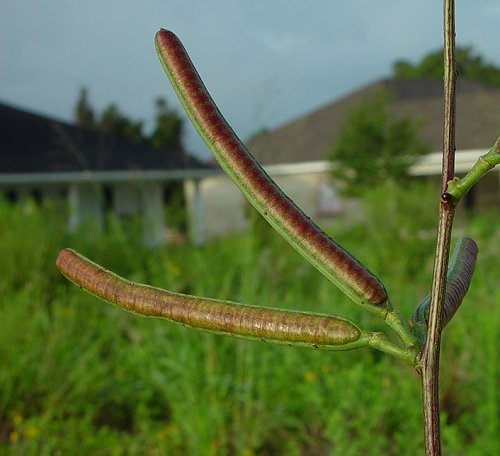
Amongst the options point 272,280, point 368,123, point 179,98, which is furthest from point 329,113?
point 179,98

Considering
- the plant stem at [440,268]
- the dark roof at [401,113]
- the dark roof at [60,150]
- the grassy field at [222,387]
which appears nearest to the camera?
the plant stem at [440,268]

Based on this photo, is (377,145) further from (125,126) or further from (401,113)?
(125,126)

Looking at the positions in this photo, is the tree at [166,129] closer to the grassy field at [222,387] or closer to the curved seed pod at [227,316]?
the grassy field at [222,387]

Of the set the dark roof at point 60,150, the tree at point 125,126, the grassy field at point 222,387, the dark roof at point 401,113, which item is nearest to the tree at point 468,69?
the dark roof at point 401,113

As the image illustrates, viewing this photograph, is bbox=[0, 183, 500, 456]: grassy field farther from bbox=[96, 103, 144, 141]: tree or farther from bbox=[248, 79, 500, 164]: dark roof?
bbox=[96, 103, 144, 141]: tree

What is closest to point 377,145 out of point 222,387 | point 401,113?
point 401,113

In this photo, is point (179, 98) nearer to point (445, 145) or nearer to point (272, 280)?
point (445, 145)
